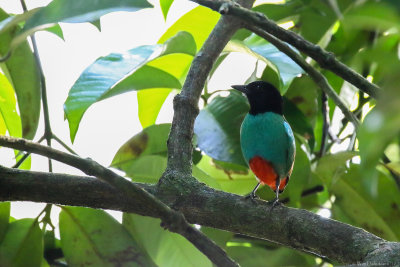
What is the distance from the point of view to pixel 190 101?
1944 mm

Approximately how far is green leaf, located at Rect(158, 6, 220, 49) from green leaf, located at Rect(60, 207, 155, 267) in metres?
1.04

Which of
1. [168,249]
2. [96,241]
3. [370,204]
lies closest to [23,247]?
[96,241]

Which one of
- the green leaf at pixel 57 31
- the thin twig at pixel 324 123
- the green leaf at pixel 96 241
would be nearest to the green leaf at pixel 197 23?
the green leaf at pixel 57 31

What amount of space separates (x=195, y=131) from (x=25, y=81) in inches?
27.7

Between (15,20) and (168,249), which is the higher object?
(15,20)

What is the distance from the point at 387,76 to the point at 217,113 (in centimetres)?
194

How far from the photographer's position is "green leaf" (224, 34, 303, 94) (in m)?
2.14

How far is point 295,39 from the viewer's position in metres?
1.56

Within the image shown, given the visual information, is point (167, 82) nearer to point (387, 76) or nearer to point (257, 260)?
point (257, 260)

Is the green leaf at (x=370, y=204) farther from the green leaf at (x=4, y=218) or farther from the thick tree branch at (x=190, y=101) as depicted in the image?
the green leaf at (x=4, y=218)

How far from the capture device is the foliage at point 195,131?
191 cm

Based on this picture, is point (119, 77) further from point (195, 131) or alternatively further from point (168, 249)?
point (168, 249)

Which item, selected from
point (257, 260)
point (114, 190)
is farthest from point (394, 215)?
point (114, 190)

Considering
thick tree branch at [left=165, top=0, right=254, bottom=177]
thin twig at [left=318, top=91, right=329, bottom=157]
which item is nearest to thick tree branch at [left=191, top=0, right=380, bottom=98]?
thick tree branch at [left=165, top=0, right=254, bottom=177]
